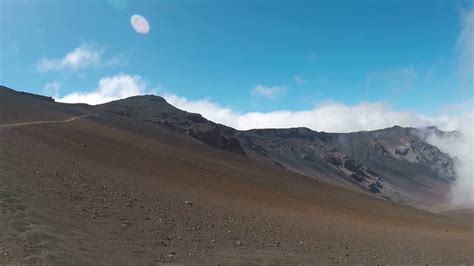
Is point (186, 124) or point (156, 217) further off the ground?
point (186, 124)

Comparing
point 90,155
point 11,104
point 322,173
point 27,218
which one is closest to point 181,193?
point 90,155

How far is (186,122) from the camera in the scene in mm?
98250

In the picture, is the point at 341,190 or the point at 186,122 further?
the point at 186,122

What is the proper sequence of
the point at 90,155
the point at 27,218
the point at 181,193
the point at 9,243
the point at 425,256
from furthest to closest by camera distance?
the point at 90,155
the point at 181,193
the point at 425,256
the point at 27,218
the point at 9,243

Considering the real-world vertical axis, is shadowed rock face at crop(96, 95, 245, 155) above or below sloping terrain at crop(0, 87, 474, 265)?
above

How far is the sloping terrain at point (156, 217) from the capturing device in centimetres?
1298

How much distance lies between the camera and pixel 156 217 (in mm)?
17844

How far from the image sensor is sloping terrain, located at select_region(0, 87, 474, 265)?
13.0m

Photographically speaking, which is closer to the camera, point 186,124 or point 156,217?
point 156,217

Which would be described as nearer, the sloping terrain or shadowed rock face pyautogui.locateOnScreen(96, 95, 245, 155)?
the sloping terrain

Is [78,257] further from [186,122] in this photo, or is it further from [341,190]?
[186,122]

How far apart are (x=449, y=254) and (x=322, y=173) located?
162142mm

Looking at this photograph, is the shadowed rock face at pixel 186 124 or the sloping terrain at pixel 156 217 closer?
the sloping terrain at pixel 156 217

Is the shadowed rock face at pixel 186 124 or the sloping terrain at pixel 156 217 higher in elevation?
the shadowed rock face at pixel 186 124
